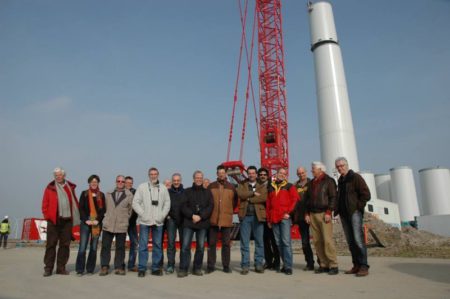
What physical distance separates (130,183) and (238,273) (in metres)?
2.52

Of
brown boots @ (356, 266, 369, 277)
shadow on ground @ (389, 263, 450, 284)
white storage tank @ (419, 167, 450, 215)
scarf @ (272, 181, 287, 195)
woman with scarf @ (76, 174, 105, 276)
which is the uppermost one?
white storage tank @ (419, 167, 450, 215)

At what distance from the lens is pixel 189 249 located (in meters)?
5.45

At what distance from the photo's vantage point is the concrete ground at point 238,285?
367 cm

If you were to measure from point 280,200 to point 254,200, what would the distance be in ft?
1.39

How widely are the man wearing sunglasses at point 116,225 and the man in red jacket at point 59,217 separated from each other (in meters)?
0.59

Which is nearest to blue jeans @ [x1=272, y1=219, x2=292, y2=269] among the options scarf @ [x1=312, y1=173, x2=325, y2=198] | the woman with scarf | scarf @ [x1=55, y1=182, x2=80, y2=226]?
scarf @ [x1=312, y1=173, x2=325, y2=198]

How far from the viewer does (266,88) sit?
29656 millimetres

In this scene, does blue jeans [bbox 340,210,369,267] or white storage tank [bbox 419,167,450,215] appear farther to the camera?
white storage tank [bbox 419,167,450,215]

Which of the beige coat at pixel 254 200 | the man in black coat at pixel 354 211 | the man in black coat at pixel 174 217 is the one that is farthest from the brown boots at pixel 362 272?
the man in black coat at pixel 174 217

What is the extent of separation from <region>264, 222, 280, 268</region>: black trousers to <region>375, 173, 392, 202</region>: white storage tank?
123 feet

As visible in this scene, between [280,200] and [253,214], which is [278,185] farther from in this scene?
[253,214]

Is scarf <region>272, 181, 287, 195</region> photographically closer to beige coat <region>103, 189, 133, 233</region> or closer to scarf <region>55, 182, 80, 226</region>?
beige coat <region>103, 189, 133, 233</region>

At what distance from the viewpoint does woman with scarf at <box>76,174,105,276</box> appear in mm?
5547

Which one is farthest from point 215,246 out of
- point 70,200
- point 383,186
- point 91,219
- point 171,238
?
point 383,186
